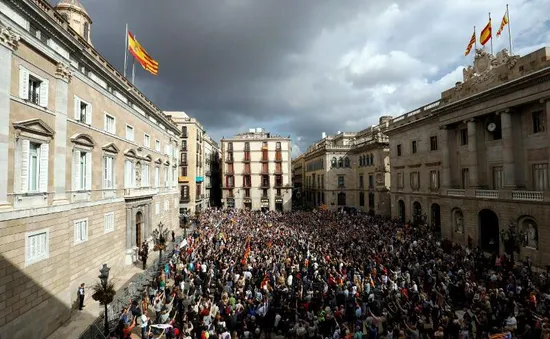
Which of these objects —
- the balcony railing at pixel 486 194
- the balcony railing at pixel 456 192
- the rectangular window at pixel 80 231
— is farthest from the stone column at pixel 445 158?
the rectangular window at pixel 80 231

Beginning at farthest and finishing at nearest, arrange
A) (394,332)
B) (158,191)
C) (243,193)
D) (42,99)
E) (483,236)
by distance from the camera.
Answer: (243,193)
(158,191)
(483,236)
(42,99)
(394,332)

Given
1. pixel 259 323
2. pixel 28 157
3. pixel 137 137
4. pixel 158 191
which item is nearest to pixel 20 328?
Result: pixel 28 157

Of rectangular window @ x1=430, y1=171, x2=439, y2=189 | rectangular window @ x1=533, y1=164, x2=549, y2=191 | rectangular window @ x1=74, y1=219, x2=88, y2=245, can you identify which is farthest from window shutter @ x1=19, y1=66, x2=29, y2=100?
rectangular window @ x1=430, y1=171, x2=439, y2=189

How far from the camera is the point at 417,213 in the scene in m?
33.3

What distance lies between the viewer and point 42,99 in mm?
12961

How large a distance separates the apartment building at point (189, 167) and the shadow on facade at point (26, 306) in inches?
1349

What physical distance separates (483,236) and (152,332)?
2597 cm

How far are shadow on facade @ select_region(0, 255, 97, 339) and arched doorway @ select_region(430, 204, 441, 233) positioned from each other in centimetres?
3088

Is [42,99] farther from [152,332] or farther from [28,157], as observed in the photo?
[152,332]

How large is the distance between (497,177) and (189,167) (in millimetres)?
40888

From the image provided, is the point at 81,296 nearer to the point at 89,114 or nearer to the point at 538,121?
the point at 89,114

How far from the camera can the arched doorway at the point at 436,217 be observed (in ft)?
103

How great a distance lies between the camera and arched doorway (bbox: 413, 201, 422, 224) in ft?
105

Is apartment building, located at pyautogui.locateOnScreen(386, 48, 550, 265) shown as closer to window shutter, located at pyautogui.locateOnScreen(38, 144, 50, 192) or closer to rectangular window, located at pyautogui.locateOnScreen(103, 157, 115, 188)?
window shutter, located at pyautogui.locateOnScreen(38, 144, 50, 192)
